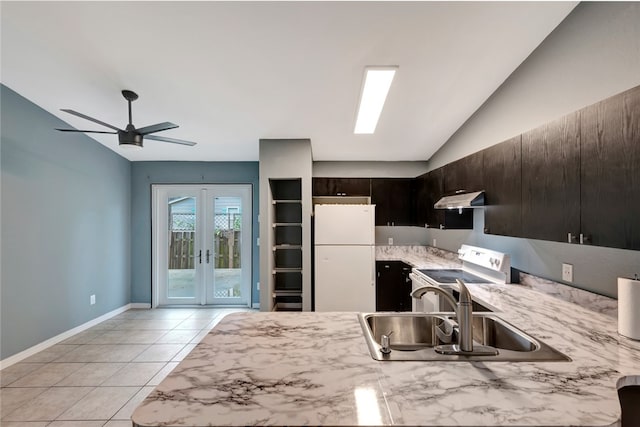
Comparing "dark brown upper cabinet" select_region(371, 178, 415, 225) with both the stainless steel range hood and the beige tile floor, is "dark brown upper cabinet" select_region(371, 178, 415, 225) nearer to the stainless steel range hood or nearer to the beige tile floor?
the stainless steel range hood

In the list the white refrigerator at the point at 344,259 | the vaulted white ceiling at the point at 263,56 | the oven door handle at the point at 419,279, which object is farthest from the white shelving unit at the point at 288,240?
the oven door handle at the point at 419,279

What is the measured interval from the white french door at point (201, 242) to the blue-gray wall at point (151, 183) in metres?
0.12

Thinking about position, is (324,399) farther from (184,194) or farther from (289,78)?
(184,194)

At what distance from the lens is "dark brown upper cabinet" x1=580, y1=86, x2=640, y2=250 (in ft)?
4.10

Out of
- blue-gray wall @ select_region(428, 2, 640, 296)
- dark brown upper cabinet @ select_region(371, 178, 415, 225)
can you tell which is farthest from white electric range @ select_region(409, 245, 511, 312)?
dark brown upper cabinet @ select_region(371, 178, 415, 225)

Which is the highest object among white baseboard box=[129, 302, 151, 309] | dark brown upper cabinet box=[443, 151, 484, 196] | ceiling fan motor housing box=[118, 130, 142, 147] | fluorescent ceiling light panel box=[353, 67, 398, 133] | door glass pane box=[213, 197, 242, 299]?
fluorescent ceiling light panel box=[353, 67, 398, 133]

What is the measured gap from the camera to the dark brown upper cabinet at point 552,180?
5.16ft

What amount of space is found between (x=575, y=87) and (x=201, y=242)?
4.96 metres

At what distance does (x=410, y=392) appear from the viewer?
87 cm

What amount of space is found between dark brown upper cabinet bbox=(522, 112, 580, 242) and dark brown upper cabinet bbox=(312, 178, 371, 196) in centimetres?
270

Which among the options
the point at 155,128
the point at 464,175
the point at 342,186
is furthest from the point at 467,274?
the point at 155,128

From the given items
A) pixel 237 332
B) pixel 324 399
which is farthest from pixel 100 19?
pixel 324 399

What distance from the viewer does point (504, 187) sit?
2.20 m

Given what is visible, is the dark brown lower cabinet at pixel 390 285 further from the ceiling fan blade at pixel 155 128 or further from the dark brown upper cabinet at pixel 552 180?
the ceiling fan blade at pixel 155 128
